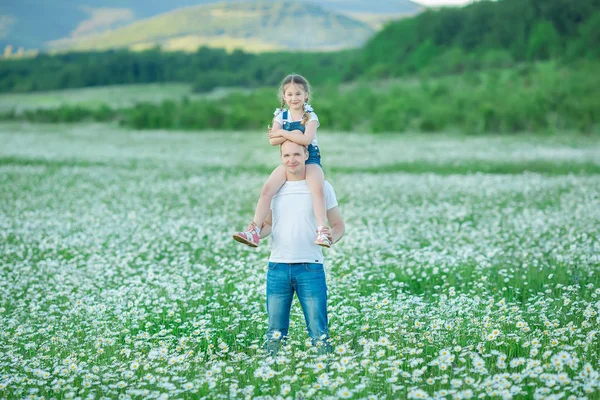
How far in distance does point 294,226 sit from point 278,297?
2.11ft

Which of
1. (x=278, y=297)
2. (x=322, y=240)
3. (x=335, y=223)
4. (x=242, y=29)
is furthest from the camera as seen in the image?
(x=242, y=29)

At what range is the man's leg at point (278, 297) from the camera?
20.5 ft

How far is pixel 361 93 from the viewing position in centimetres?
6481

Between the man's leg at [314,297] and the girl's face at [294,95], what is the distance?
1402 millimetres

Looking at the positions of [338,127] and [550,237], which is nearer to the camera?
[550,237]

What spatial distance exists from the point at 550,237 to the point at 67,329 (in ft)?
26.6

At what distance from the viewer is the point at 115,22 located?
600 feet

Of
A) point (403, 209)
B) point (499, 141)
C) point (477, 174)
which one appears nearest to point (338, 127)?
point (499, 141)

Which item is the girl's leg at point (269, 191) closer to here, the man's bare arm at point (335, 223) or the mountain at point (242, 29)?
the man's bare arm at point (335, 223)

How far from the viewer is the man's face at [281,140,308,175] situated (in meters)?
6.24

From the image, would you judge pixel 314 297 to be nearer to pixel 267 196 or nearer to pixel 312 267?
pixel 312 267

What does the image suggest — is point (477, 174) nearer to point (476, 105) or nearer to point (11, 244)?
point (11, 244)

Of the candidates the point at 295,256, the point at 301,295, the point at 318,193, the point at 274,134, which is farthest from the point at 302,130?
the point at 301,295

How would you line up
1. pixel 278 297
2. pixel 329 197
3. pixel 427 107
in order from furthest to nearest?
pixel 427 107 < pixel 329 197 < pixel 278 297
